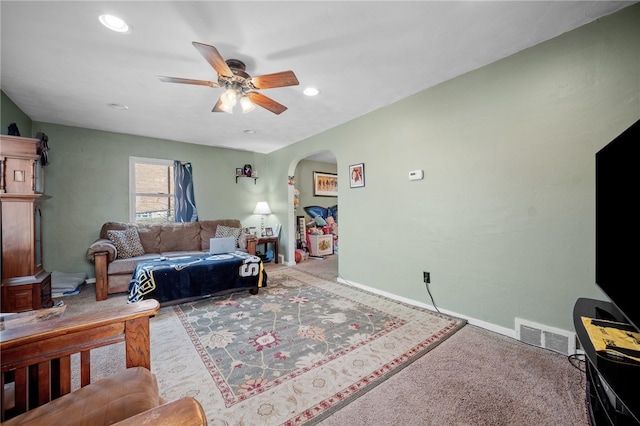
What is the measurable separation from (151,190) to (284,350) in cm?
→ 417

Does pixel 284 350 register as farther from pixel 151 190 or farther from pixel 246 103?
pixel 151 190

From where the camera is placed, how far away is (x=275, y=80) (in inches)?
81.7

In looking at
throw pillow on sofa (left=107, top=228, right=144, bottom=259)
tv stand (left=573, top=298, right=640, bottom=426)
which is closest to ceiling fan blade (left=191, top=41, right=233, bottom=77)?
tv stand (left=573, top=298, right=640, bottom=426)

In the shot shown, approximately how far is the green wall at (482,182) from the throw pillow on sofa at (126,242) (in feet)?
2.05

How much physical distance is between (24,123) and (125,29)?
2.96 m

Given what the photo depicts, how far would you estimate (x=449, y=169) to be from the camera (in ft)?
8.59

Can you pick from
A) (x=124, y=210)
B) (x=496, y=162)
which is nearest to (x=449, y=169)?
(x=496, y=162)

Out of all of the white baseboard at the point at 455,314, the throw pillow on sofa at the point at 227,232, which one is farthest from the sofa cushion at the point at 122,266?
the white baseboard at the point at 455,314

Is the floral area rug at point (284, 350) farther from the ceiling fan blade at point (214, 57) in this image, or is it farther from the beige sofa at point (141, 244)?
the ceiling fan blade at point (214, 57)

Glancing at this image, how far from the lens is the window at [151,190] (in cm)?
447

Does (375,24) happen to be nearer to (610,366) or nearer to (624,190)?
(624,190)

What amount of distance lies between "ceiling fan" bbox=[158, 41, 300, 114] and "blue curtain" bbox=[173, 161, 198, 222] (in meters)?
2.74

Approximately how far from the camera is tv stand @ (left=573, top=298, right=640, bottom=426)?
849 millimetres

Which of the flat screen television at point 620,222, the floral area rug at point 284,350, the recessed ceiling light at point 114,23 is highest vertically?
the recessed ceiling light at point 114,23
